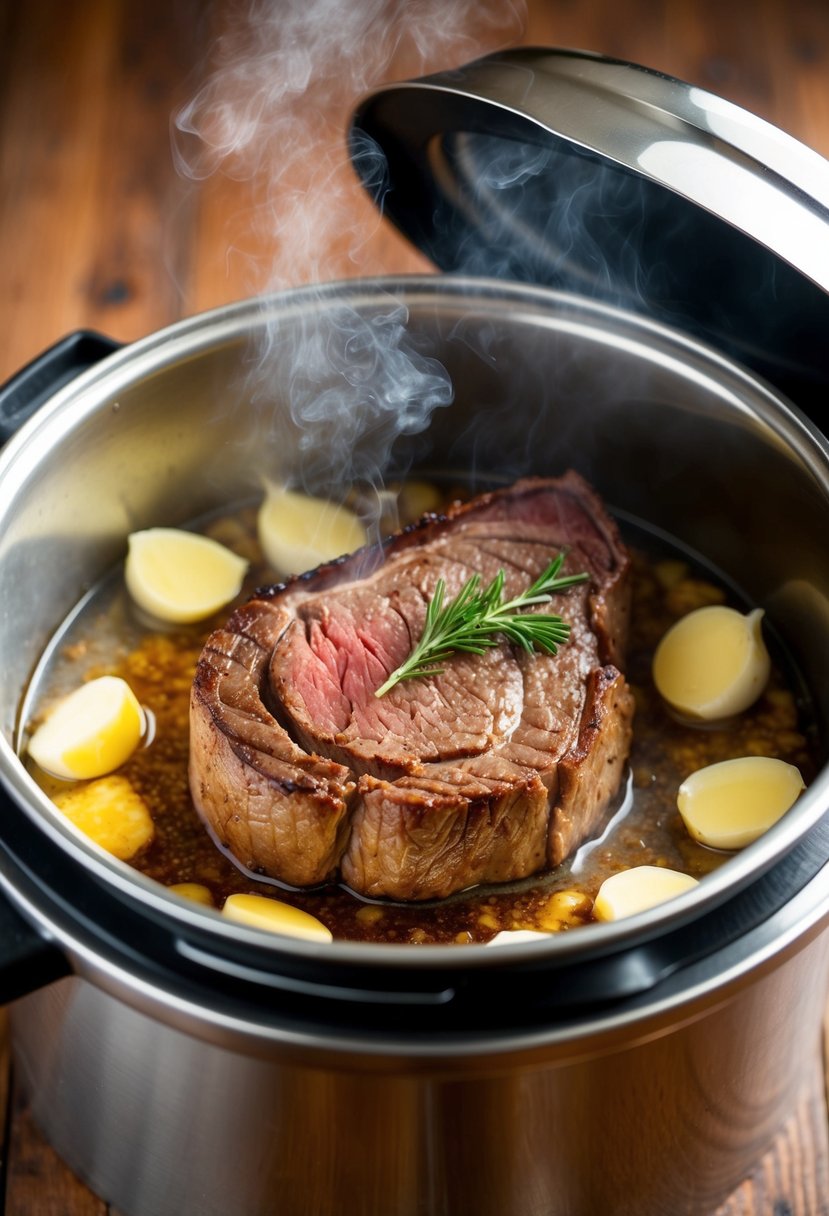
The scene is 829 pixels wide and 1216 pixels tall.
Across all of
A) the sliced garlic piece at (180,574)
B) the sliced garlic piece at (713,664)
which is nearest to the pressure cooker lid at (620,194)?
the sliced garlic piece at (713,664)

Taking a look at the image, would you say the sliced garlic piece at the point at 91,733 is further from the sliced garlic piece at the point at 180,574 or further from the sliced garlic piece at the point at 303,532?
the sliced garlic piece at the point at 303,532

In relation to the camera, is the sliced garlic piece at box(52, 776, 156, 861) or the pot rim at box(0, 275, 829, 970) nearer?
the pot rim at box(0, 275, 829, 970)

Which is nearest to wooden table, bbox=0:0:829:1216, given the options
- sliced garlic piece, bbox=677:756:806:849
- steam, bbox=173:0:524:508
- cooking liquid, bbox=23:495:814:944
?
steam, bbox=173:0:524:508

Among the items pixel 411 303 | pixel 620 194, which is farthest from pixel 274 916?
pixel 620 194

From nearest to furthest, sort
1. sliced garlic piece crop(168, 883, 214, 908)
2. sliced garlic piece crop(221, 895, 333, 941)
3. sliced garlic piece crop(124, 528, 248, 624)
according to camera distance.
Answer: sliced garlic piece crop(221, 895, 333, 941) < sliced garlic piece crop(168, 883, 214, 908) < sliced garlic piece crop(124, 528, 248, 624)

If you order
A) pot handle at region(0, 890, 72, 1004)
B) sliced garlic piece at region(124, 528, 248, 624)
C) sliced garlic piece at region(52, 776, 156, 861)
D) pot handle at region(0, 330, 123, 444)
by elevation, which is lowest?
pot handle at region(0, 890, 72, 1004)

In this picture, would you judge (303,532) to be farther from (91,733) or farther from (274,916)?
(274,916)

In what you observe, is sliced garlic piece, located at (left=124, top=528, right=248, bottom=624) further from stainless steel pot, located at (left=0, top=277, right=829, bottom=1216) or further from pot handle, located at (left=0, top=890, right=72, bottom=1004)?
pot handle, located at (left=0, top=890, right=72, bottom=1004)
